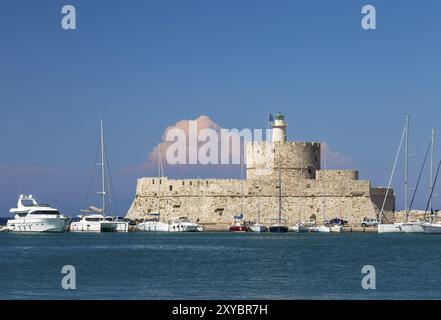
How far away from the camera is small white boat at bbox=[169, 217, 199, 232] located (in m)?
49.4

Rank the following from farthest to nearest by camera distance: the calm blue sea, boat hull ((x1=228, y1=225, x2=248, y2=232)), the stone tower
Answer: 1. boat hull ((x1=228, y1=225, x2=248, y2=232))
2. the stone tower
3. the calm blue sea

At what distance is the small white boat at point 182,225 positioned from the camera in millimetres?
49406

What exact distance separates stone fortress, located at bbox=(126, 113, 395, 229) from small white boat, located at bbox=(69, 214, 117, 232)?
3.24 metres

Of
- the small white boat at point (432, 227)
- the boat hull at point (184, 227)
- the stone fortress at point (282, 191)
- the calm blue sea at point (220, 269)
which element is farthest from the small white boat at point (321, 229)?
the calm blue sea at point (220, 269)

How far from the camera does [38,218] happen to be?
4738 centimetres

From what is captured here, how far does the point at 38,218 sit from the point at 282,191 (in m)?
12.5

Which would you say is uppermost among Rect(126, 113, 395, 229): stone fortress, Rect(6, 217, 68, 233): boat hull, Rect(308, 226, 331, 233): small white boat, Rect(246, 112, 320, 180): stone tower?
Rect(246, 112, 320, 180): stone tower

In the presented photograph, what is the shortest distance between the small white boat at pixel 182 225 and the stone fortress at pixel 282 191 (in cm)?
65

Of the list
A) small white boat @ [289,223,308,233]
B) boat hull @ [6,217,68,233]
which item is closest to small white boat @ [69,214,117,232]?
boat hull @ [6,217,68,233]

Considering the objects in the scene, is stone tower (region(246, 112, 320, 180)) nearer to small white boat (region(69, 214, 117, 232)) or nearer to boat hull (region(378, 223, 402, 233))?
boat hull (region(378, 223, 402, 233))

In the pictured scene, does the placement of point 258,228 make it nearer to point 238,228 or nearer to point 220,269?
point 238,228

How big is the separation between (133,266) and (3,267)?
3.50 m
